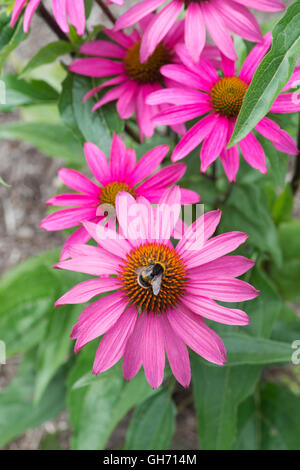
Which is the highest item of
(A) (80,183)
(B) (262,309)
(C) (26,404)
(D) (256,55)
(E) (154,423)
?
(D) (256,55)

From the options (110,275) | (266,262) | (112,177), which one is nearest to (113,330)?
(110,275)

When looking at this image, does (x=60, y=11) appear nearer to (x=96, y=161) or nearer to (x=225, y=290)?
(x=96, y=161)

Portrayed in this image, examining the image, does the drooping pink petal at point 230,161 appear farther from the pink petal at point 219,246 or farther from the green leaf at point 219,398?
the green leaf at point 219,398

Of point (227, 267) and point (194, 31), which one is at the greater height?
point (194, 31)

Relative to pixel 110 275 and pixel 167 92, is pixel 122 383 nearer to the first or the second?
pixel 110 275

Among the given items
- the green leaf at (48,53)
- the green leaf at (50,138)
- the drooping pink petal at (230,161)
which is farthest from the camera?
the green leaf at (50,138)

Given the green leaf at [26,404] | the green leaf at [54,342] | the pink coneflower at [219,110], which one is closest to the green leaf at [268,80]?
the pink coneflower at [219,110]

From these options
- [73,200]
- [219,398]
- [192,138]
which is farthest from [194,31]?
[219,398]
